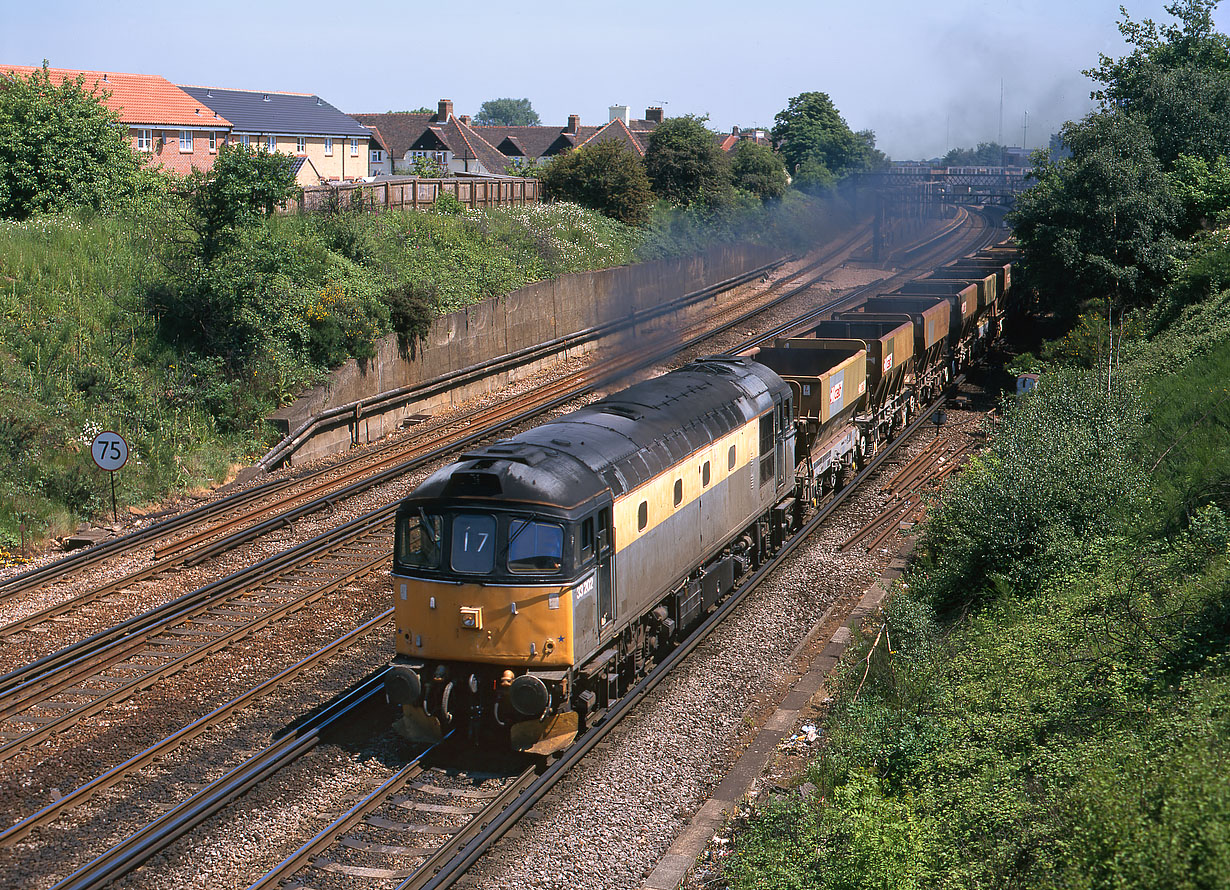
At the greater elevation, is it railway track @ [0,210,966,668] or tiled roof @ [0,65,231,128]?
tiled roof @ [0,65,231,128]

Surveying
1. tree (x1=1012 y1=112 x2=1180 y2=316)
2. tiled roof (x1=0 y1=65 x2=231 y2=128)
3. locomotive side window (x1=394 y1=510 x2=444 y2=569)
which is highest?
tiled roof (x1=0 y1=65 x2=231 y2=128)

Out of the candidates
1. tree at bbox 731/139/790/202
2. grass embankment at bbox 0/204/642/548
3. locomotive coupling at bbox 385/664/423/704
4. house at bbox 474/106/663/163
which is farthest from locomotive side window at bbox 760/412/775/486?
house at bbox 474/106/663/163

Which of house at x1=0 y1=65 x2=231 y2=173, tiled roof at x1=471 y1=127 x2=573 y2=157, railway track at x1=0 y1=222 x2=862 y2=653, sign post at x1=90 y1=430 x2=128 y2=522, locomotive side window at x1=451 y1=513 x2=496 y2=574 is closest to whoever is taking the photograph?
locomotive side window at x1=451 y1=513 x2=496 y2=574

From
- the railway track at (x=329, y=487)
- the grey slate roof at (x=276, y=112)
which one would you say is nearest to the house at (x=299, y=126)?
the grey slate roof at (x=276, y=112)

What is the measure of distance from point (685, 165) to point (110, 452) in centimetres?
3904

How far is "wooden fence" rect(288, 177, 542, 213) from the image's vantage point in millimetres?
36156

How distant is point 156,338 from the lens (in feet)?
90.2

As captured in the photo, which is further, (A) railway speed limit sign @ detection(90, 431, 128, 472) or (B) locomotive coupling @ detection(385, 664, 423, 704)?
(A) railway speed limit sign @ detection(90, 431, 128, 472)

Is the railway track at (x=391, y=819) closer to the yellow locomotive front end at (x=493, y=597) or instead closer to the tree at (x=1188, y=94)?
the yellow locomotive front end at (x=493, y=597)

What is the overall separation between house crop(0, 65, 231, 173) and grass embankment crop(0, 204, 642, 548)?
19.4 m

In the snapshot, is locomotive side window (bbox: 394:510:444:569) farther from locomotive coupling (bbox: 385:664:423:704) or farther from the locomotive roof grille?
locomotive coupling (bbox: 385:664:423:704)

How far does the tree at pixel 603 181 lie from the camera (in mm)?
50688

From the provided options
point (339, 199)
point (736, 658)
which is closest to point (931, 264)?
point (339, 199)

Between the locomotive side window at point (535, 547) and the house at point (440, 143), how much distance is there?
2530 inches
